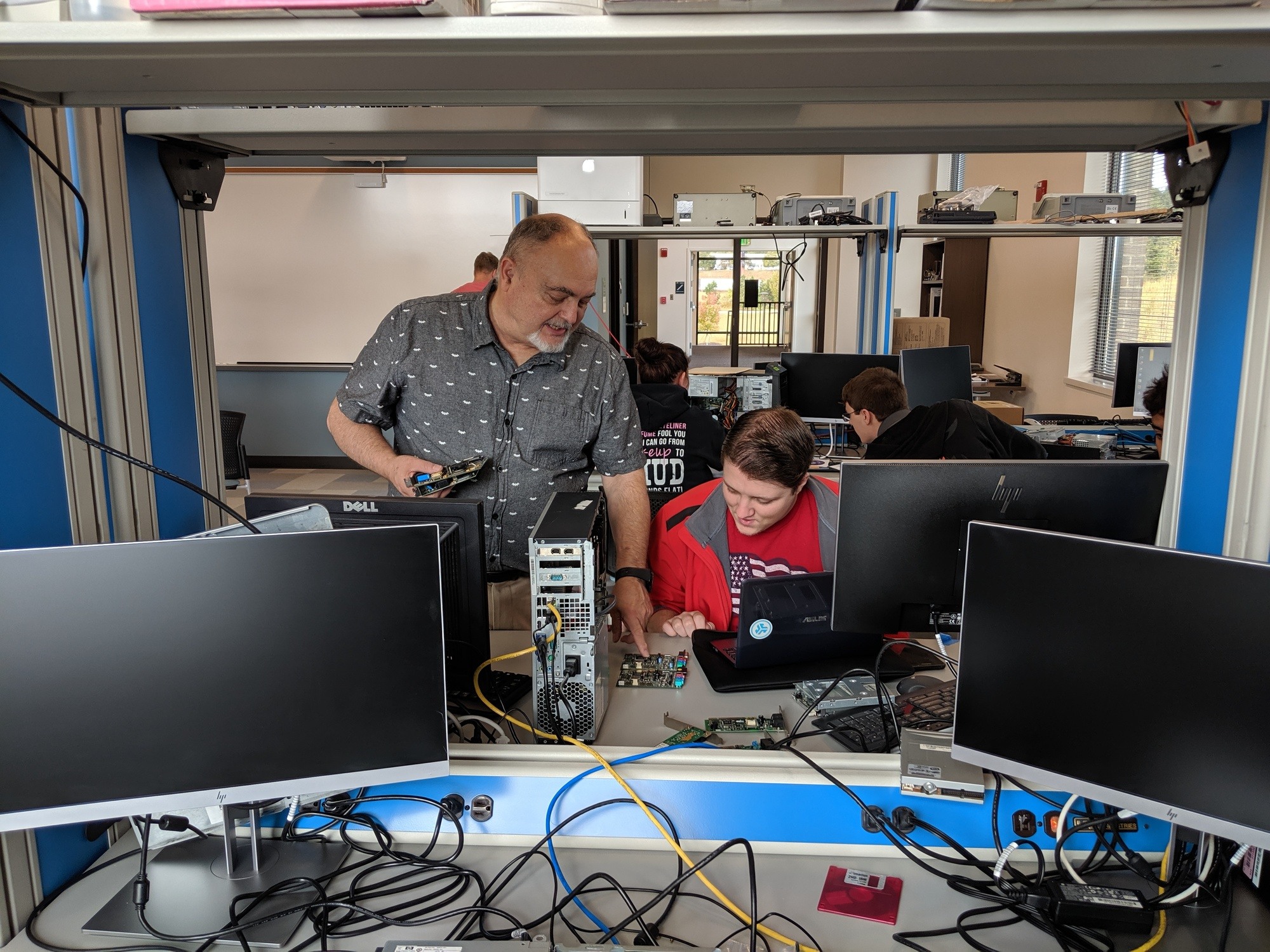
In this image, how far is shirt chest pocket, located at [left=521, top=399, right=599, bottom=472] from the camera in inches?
81.6

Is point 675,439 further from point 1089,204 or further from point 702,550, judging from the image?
point 1089,204

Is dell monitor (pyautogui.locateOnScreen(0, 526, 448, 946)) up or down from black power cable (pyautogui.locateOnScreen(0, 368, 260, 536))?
down

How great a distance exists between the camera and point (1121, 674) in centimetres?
95

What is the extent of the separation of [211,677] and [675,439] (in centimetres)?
248

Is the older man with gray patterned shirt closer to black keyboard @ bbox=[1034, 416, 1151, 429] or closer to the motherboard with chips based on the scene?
the motherboard with chips

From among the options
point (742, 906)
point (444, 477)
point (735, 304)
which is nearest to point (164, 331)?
point (444, 477)

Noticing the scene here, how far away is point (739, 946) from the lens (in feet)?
3.18

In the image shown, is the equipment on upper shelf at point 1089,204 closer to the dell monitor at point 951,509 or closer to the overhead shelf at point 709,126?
the overhead shelf at point 709,126

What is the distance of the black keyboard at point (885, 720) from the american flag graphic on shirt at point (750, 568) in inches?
20.8

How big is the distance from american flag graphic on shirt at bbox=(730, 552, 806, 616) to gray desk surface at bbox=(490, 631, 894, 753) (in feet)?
1.10

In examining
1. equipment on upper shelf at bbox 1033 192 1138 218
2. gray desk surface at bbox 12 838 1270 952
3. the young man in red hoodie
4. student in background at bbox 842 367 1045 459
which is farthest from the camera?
equipment on upper shelf at bbox 1033 192 1138 218

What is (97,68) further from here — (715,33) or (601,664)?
(601,664)

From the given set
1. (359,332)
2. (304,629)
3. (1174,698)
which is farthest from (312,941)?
(359,332)

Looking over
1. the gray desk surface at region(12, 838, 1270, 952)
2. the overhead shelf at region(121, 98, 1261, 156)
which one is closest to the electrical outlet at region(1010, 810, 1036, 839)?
the gray desk surface at region(12, 838, 1270, 952)
